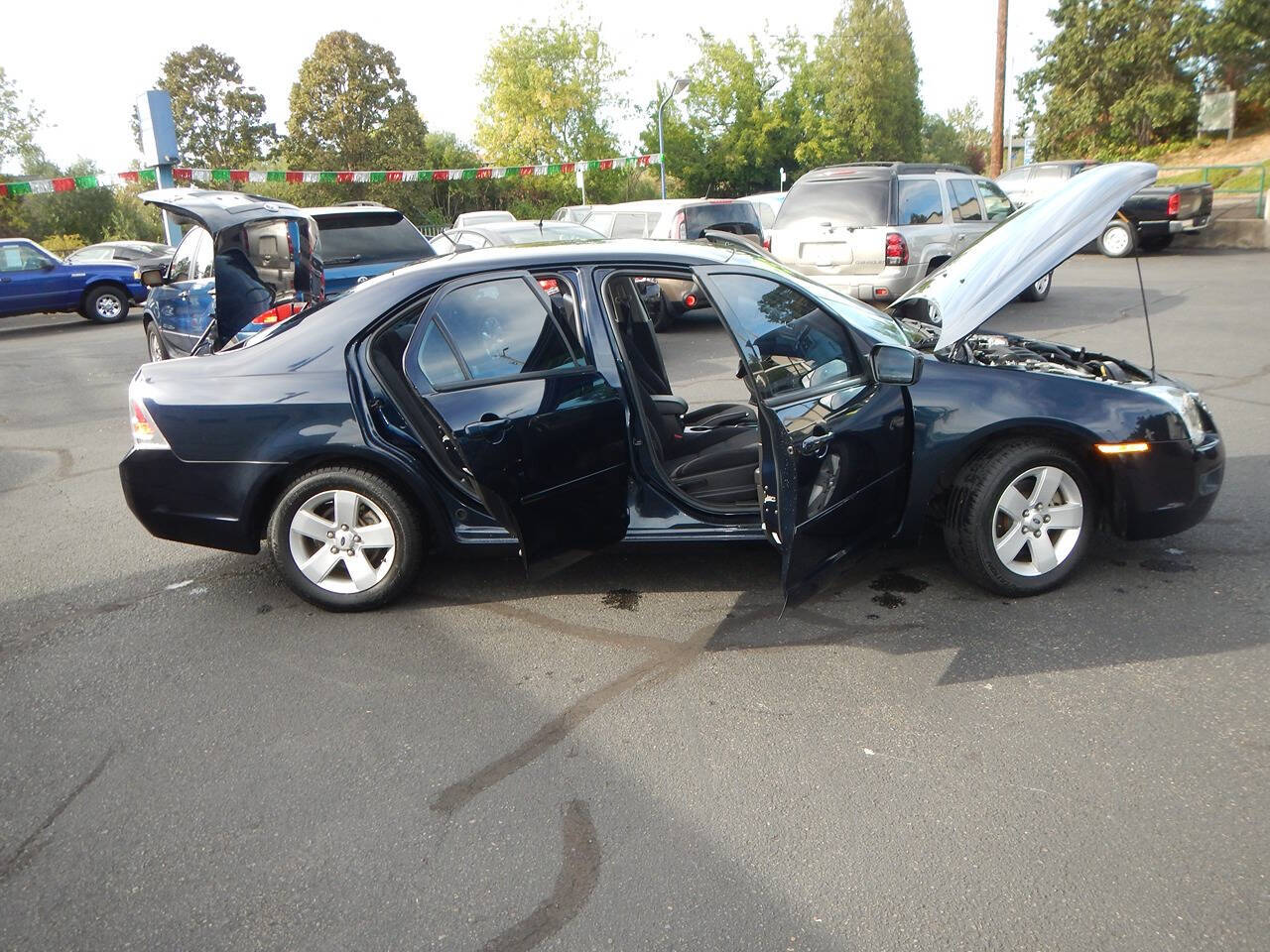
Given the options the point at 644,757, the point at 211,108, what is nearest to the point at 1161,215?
the point at 644,757

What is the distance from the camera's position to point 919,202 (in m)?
11.5

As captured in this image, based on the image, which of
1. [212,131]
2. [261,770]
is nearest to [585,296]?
[261,770]

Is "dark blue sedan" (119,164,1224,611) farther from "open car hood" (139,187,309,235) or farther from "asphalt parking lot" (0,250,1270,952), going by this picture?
"open car hood" (139,187,309,235)

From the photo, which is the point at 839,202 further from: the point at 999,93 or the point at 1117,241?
the point at 999,93

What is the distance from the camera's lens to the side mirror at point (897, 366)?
3920mm

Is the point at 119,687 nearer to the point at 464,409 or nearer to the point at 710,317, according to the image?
the point at 464,409

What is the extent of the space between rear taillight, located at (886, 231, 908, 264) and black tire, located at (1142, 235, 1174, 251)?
34.4ft

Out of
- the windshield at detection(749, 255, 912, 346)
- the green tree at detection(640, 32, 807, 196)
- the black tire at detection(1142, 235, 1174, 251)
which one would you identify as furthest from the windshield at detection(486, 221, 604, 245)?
the green tree at detection(640, 32, 807, 196)

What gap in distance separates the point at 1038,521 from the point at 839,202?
8152 millimetres

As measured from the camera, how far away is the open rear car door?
12.8ft

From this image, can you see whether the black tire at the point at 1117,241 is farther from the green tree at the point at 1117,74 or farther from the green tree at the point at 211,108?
the green tree at the point at 211,108

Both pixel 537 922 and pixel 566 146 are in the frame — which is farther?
pixel 566 146

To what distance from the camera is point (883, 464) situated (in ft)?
13.6

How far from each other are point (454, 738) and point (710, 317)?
422 inches
